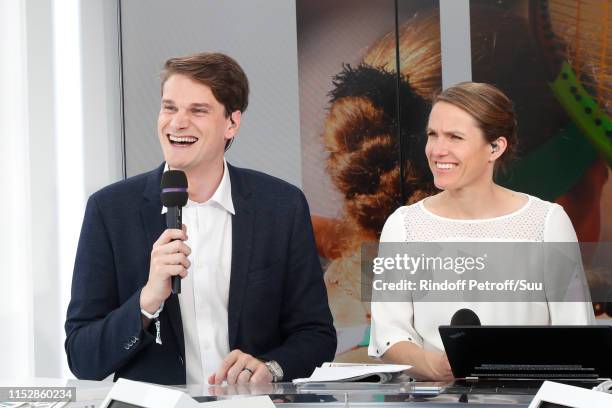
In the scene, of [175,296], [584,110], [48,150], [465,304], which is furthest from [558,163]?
[48,150]

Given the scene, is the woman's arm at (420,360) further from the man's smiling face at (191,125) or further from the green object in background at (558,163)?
the green object in background at (558,163)

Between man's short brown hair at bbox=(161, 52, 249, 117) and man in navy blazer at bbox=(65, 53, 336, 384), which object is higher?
man's short brown hair at bbox=(161, 52, 249, 117)

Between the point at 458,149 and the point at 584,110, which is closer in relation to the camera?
the point at 458,149

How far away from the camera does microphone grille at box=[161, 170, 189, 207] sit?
2.59 meters

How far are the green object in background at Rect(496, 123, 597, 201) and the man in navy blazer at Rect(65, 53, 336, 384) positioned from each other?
4.36ft

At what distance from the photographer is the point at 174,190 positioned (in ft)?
8.57

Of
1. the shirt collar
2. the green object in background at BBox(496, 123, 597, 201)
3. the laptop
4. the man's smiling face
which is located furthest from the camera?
the green object in background at BBox(496, 123, 597, 201)

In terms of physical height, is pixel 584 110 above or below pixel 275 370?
above

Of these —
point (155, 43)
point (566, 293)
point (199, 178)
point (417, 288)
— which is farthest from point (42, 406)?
point (155, 43)

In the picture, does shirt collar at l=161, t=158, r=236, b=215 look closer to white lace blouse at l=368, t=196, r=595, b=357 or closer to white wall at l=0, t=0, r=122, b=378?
white lace blouse at l=368, t=196, r=595, b=357

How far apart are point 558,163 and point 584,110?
0.85ft

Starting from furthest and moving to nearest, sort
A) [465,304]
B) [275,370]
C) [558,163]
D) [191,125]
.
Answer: [558,163] < [465,304] < [191,125] < [275,370]

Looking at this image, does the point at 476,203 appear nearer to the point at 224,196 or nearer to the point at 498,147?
the point at 498,147

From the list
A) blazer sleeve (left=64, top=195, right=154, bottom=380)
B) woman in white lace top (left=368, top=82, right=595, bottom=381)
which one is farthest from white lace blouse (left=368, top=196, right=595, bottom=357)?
blazer sleeve (left=64, top=195, right=154, bottom=380)
